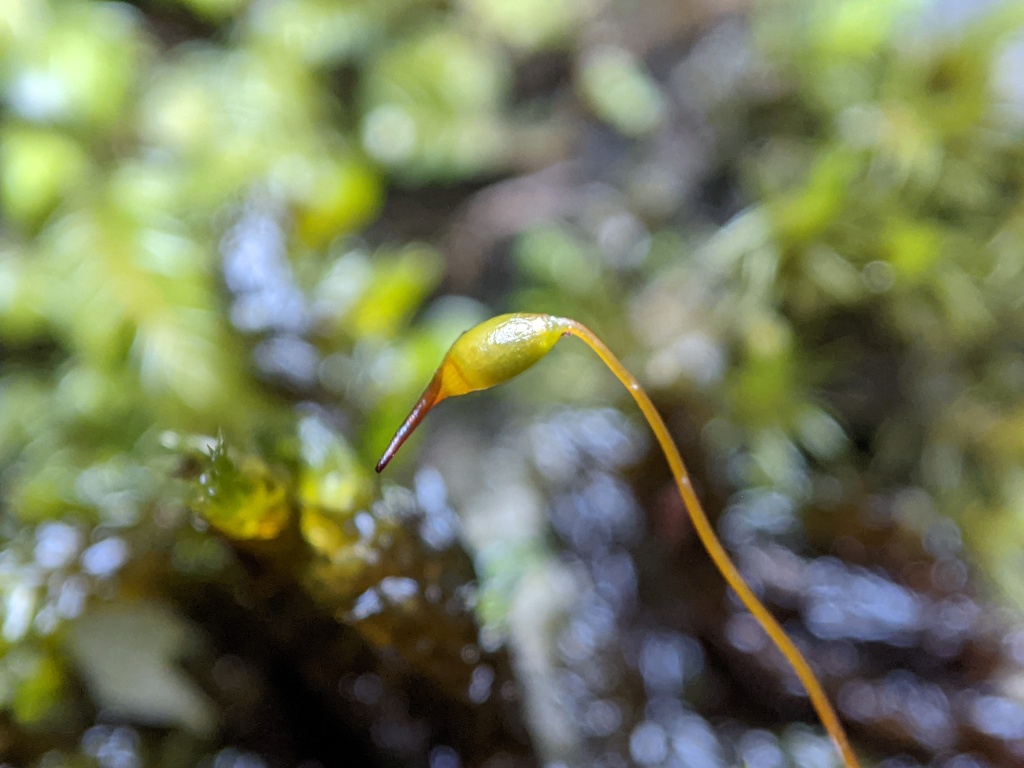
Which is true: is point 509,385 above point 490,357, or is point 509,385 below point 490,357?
below

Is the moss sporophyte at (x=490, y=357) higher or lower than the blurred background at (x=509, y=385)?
higher

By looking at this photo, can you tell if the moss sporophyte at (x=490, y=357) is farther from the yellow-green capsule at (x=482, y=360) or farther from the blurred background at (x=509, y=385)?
the blurred background at (x=509, y=385)

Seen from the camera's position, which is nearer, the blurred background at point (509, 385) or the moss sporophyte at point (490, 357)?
the moss sporophyte at point (490, 357)

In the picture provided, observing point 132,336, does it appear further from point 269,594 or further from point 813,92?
point 813,92

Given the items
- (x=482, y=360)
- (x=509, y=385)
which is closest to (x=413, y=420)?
(x=482, y=360)

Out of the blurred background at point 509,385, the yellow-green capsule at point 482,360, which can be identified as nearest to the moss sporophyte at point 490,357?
the yellow-green capsule at point 482,360

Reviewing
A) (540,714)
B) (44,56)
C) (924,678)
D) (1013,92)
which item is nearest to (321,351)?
(540,714)

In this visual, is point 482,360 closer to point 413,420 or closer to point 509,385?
point 413,420

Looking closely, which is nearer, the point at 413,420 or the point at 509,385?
the point at 413,420

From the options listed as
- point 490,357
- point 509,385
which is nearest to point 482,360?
point 490,357
